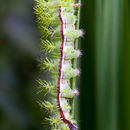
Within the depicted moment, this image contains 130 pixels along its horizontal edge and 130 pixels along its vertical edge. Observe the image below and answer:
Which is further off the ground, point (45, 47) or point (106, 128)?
point (45, 47)

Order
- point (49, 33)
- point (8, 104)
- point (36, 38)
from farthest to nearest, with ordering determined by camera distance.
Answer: point (36, 38)
point (8, 104)
point (49, 33)

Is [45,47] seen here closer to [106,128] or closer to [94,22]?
[94,22]

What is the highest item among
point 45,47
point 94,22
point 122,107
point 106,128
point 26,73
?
point 94,22

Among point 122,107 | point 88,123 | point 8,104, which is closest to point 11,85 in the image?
point 8,104

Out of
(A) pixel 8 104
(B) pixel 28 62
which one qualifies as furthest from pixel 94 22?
(A) pixel 8 104

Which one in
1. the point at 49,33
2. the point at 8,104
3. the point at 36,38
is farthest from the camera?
the point at 36,38

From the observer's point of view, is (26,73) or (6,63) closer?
(6,63)

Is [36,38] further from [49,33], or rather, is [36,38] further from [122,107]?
[122,107]
